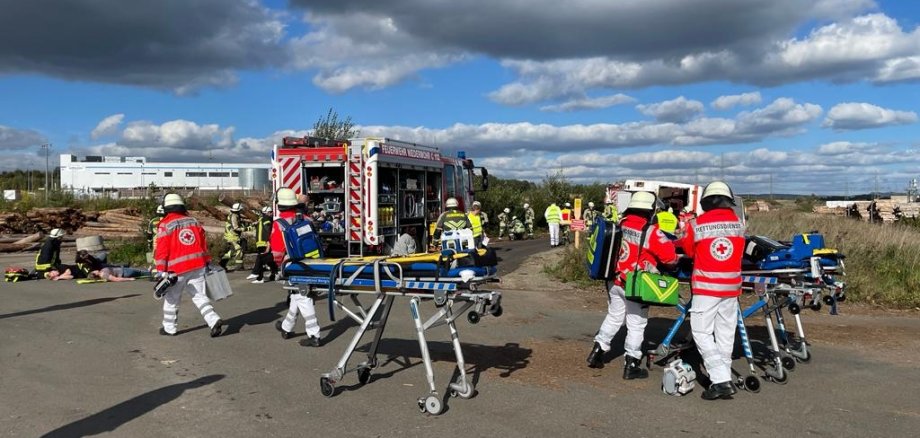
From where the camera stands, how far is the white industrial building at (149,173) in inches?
3083

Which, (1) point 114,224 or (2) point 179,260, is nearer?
(2) point 179,260

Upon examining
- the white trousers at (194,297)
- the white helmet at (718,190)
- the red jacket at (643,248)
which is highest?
the white helmet at (718,190)

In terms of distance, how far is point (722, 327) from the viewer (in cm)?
635

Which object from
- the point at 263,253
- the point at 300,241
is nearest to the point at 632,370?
the point at 300,241

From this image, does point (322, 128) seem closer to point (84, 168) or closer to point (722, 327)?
point (722, 327)

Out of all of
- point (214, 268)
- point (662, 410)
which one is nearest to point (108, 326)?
point (214, 268)

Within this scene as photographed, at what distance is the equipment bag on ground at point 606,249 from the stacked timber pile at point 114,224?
20726 millimetres

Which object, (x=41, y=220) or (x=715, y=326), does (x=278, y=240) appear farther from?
(x=41, y=220)

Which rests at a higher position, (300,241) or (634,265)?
(300,241)

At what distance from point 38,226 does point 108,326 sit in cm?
1935

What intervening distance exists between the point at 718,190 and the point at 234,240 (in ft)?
42.9

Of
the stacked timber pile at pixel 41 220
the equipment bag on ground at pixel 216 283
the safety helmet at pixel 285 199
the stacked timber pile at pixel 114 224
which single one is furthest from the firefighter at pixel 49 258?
the stacked timber pile at pixel 41 220

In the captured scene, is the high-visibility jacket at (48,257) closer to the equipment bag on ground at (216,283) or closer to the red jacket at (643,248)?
the equipment bag on ground at (216,283)

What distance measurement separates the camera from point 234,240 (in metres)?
16.9
